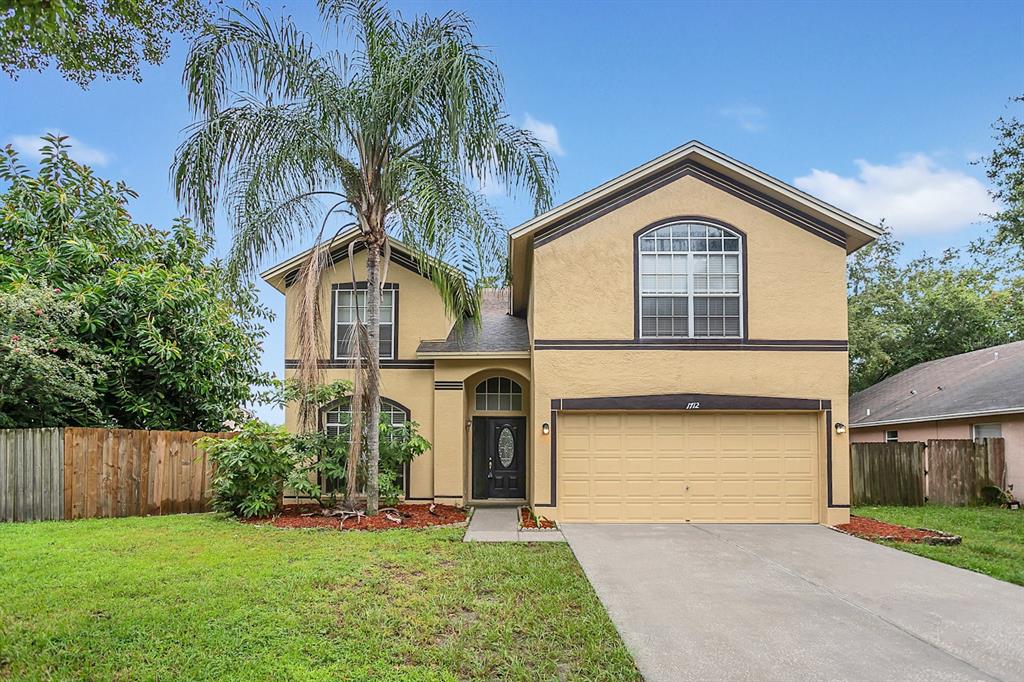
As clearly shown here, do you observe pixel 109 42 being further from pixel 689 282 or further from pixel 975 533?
pixel 975 533

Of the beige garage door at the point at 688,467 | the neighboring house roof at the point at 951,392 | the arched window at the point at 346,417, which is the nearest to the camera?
the beige garage door at the point at 688,467

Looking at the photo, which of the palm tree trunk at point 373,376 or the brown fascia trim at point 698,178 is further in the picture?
the brown fascia trim at point 698,178

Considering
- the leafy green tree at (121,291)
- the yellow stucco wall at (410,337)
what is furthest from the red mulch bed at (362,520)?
the leafy green tree at (121,291)

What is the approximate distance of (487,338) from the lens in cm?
1490

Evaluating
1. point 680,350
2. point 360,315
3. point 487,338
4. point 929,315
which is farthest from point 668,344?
point 929,315

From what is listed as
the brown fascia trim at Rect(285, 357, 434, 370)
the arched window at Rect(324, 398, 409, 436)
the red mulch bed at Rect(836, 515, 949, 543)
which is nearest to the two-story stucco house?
the red mulch bed at Rect(836, 515, 949, 543)

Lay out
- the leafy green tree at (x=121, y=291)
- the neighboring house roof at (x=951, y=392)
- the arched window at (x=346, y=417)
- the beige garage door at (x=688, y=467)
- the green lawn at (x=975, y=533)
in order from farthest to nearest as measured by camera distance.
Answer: the neighboring house roof at (x=951, y=392) → the arched window at (x=346, y=417) → the leafy green tree at (x=121, y=291) → the beige garage door at (x=688, y=467) → the green lawn at (x=975, y=533)

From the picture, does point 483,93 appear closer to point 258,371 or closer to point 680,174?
point 680,174

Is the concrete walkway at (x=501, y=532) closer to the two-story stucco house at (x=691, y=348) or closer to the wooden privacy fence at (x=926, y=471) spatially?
the two-story stucco house at (x=691, y=348)

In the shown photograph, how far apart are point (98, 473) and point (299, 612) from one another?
8437mm

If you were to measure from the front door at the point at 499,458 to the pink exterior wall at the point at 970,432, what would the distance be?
38.1 feet

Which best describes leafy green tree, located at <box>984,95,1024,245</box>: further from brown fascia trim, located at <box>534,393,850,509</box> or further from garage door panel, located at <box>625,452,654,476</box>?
garage door panel, located at <box>625,452,654,476</box>

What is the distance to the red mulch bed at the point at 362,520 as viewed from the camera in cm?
1142

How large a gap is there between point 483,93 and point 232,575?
8.30 metres
